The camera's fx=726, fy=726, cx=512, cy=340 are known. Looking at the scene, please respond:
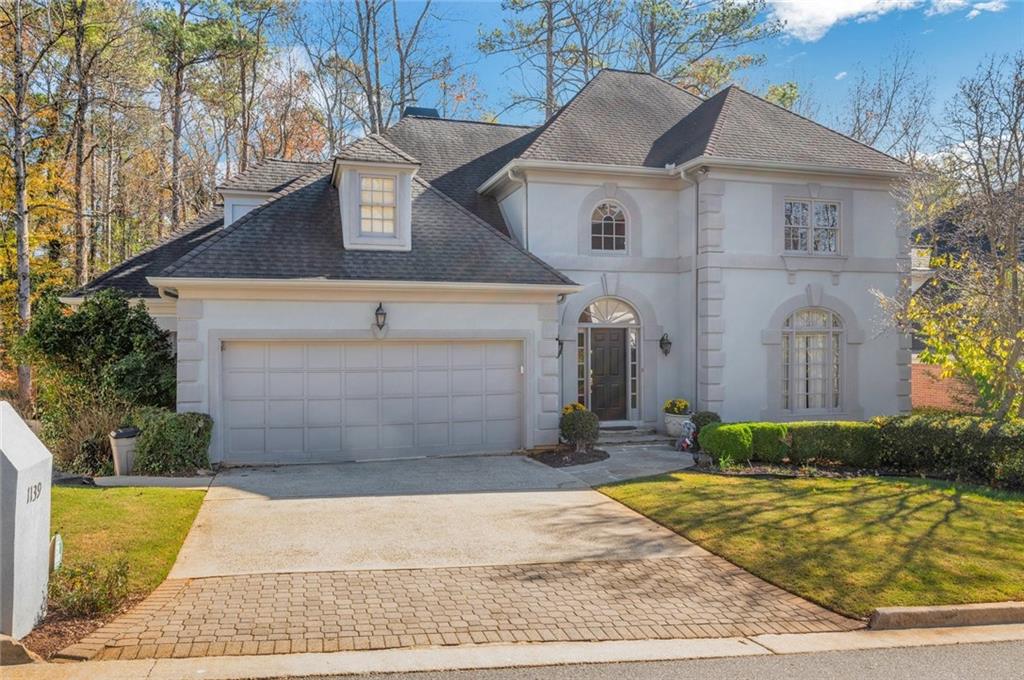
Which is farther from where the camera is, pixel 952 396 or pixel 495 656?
pixel 952 396

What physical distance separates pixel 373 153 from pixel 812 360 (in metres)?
10.8

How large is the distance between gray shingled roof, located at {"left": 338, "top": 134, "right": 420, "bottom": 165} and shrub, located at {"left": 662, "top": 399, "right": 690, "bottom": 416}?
24.3ft

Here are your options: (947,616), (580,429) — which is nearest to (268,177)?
(580,429)

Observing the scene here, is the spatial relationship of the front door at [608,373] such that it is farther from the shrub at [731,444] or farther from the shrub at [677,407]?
the shrub at [731,444]

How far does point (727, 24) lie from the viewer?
2772cm

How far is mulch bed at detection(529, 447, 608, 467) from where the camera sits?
43.1ft

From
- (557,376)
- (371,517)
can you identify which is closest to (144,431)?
(371,517)

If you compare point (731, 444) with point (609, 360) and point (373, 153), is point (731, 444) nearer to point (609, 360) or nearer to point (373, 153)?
point (609, 360)

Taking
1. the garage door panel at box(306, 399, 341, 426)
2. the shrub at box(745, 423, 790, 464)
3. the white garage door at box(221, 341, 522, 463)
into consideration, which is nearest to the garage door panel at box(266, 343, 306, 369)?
the white garage door at box(221, 341, 522, 463)

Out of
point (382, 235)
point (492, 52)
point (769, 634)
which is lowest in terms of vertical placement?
point (769, 634)

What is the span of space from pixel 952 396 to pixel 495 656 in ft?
61.4

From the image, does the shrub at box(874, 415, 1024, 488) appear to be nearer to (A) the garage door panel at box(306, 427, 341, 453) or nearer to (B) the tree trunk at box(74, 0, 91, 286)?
(A) the garage door panel at box(306, 427, 341, 453)

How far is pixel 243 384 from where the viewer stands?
12930 millimetres

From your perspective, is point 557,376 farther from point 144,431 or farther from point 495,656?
point 495,656
